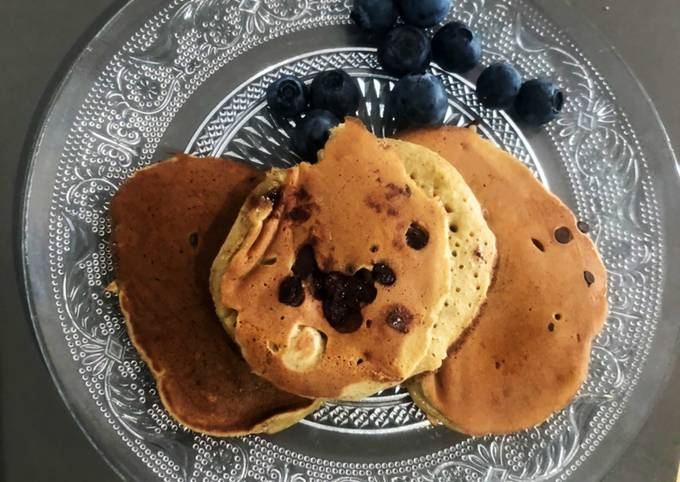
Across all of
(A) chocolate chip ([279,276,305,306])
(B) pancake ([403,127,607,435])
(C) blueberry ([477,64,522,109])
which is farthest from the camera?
(C) blueberry ([477,64,522,109])

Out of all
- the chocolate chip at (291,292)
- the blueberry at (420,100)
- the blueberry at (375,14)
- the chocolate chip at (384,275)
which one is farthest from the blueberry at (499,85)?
the chocolate chip at (291,292)

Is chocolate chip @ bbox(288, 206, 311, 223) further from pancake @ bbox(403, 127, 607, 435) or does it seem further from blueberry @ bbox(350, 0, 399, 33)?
blueberry @ bbox(350, 0, 399, 33)

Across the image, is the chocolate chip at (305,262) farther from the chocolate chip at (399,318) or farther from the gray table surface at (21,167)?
the gray table surface at (21,167)

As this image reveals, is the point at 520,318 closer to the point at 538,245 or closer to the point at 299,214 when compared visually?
the point at 538,245

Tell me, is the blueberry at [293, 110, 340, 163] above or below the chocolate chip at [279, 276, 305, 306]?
above

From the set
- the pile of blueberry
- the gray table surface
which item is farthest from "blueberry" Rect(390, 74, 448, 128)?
the gray table surface

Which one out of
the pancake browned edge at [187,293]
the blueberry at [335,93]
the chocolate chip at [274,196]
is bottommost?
the pancake browned edge at [187,293]

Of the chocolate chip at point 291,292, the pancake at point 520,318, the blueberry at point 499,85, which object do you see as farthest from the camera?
the blueberry at point 499,85
